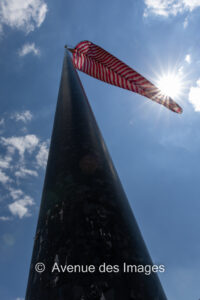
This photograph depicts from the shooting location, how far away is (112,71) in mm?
9219

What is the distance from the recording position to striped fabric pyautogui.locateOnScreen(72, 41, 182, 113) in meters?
8.01

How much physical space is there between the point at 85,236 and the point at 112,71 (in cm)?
836

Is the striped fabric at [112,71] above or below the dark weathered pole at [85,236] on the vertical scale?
above

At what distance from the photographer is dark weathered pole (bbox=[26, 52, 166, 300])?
174cm

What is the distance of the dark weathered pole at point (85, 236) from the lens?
1743 millimetres

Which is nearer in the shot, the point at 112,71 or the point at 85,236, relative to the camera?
the point at 85,236

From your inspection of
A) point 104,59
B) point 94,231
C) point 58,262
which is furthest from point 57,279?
point 104,59

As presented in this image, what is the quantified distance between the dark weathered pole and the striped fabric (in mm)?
5609

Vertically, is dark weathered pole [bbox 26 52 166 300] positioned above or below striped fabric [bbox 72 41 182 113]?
below

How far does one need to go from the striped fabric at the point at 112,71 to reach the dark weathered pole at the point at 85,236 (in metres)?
5.61

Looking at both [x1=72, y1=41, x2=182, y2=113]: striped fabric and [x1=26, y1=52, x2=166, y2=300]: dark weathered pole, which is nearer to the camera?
[x1=26, y1=52, x2=166, y2=300]: dark weathered pole

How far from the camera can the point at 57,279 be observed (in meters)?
1.81

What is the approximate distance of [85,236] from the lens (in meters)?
2.02

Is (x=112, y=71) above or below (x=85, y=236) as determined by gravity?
above
